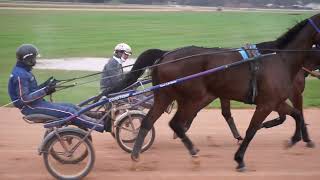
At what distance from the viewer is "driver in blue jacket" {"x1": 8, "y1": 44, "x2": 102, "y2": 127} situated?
5480mm

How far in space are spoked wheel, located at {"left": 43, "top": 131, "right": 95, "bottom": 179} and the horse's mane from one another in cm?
251

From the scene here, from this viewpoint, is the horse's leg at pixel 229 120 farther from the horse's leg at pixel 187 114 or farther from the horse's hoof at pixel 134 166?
the horse's hoof at pixel 134 166

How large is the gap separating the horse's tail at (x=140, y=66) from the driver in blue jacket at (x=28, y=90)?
784 millimetres

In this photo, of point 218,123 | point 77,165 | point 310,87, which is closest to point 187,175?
point 77,165

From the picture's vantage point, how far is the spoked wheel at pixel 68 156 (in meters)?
5.50

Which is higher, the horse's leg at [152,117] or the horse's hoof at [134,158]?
the horse's leg at [152,117]

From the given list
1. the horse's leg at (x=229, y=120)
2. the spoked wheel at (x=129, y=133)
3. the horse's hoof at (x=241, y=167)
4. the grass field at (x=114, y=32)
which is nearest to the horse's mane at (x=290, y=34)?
the horse's leg at (x=229, y=120)

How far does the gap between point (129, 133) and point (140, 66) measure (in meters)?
1.01

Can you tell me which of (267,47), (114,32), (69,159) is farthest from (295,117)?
(114,32)

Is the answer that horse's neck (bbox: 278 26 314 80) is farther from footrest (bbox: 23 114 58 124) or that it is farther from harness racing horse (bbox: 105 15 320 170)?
footrest (bbox: 23 114 58 124)

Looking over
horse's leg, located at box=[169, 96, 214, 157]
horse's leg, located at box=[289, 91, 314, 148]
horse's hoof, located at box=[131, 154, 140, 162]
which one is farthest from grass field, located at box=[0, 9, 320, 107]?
horse's leg, located at box=[169, 96, 214, 157]

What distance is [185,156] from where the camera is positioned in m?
6.50

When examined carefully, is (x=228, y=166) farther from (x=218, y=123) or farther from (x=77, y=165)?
(x=218, y=123)

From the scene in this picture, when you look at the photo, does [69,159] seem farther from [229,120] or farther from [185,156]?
[229,120]
